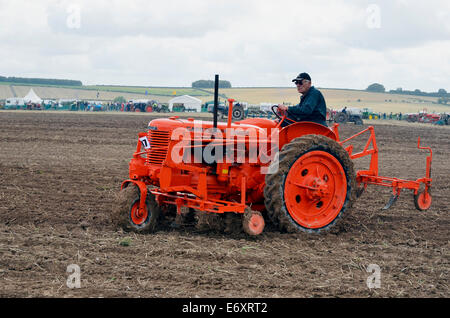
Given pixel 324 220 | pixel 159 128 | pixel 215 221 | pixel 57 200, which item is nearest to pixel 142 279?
pixel 215 221

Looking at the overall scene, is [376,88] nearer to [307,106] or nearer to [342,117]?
[342,117]

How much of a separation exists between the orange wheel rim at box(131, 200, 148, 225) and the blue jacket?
2077 millimetres

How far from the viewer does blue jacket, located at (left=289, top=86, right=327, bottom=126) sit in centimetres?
621

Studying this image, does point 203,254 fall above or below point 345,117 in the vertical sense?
below

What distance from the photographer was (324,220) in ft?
20.5

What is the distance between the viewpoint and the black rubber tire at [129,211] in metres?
5.91

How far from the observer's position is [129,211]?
19.4 ft

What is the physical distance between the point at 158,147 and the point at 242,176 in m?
1.03

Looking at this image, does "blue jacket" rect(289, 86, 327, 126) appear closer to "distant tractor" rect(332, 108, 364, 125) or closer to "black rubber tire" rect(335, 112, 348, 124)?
"distant tractor" rect(332, 108, 364, 125)

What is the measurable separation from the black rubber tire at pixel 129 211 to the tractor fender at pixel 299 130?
66.2 inches

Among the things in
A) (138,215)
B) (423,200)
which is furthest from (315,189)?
(138,215)

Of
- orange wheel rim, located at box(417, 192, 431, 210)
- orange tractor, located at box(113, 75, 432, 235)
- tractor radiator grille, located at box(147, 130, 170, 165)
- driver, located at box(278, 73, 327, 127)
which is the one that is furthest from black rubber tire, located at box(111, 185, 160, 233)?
orange wheel rim, located at box(417, 192, 431, 210)
